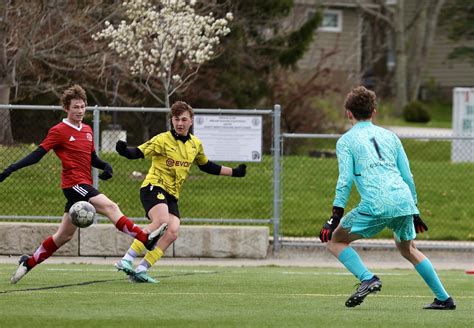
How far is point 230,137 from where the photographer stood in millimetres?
15969

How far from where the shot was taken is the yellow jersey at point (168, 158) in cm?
1155

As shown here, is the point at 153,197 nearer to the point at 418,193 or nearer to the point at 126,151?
the point at 126,151

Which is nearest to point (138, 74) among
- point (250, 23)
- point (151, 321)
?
point (250, 23)

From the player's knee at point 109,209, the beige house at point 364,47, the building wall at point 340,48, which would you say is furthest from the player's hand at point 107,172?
the beige house at point 364,47

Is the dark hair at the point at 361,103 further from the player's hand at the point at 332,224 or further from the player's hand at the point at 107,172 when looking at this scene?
the player's hand at the point at 107,172

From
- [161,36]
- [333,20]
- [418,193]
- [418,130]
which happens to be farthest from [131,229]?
[333,20]

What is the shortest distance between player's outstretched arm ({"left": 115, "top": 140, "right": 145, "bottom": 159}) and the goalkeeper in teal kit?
9.32ft

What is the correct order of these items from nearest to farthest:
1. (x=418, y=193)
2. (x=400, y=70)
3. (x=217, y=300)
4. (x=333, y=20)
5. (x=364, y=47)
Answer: (x=217, y=300)
(x=418, y=193)
(x=400, y=70)
(x=364, y=47)
(x=333, y=20)

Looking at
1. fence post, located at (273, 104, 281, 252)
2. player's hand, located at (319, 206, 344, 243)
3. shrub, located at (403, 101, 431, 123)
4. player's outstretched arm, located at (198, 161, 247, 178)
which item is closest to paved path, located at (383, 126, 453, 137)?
shrub, located at (403, 101, 431, 123)

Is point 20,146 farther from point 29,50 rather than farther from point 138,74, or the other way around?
point 138,74

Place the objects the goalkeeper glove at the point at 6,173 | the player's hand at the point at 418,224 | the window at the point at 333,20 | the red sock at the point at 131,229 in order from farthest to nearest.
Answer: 1. the window at the point at 333,20
2. the red sock at the point at 131,229
3. the goalkeeper glove at the point at 6,173
4. the player's hand at the point at 418,224

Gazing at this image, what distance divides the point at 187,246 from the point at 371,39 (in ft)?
93.0

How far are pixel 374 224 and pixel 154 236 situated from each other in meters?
2.69

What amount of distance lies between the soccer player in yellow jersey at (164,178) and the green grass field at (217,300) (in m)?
0.28
